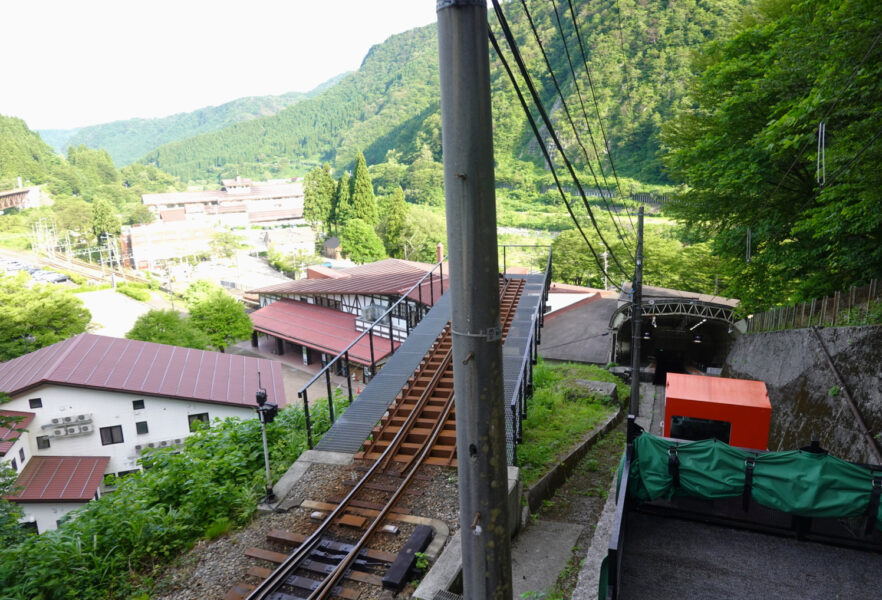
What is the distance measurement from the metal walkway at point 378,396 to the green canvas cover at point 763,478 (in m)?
5.06

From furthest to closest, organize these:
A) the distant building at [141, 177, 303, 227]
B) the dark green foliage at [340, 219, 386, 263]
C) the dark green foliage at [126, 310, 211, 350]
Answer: the distant building at [141, 177, 303, 227]
the dark green foliage at [340, 219, 386, 263]
the dark green foliage at [126, 310, 211, 350]

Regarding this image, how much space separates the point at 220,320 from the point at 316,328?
10949 mm

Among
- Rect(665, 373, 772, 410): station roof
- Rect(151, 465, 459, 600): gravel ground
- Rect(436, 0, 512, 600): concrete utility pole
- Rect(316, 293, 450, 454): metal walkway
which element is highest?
Rect(436, 0, 512, 600): concrete utility pole

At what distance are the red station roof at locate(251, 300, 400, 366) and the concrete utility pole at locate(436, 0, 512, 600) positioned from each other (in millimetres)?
26306

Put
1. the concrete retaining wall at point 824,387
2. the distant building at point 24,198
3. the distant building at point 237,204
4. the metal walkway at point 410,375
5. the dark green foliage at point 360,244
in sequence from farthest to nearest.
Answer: the distant building at point 237,204
the distant building at point 24,198
the dark green foliage at point 360,244
the metal walkway at point 410,375
the concrete retaining wall at point 824,387

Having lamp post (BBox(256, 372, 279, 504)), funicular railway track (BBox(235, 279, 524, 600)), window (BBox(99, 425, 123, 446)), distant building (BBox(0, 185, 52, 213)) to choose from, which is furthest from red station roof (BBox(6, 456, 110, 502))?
distant building (BBox(0, 185, 52, 213))

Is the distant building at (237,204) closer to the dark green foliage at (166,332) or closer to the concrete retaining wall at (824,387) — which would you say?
the dark green foliage at (166,332)

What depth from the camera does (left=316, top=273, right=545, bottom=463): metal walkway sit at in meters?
9.20

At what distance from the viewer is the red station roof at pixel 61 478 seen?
64.8ft

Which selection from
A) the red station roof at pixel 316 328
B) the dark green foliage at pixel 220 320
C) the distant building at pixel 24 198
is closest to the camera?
the red station roof at pixel 316 328

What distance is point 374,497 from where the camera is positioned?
766cm

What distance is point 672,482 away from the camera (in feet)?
18.3

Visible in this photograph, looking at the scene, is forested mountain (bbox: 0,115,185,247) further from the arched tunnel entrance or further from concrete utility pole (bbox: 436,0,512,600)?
concrete utility pole (bbox: 436,0,512,600)

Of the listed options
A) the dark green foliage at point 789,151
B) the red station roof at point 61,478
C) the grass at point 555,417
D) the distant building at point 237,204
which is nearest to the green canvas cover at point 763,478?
the grass at point 555,417
